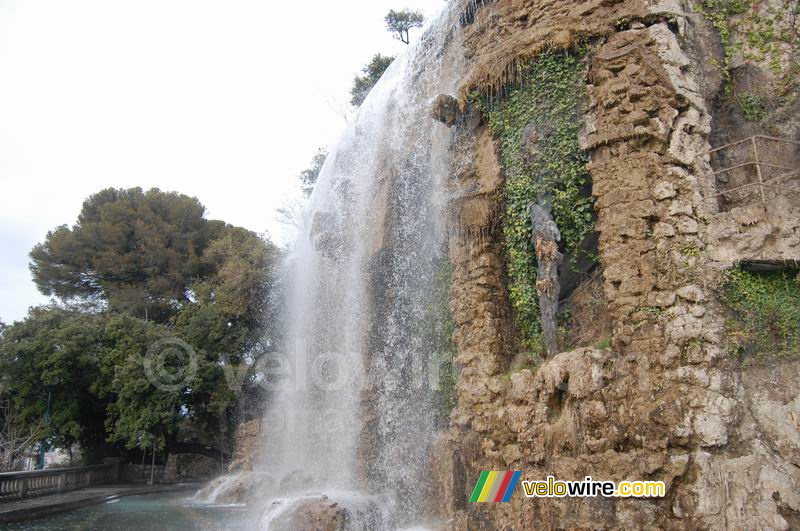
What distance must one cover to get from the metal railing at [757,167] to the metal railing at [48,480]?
14027mm

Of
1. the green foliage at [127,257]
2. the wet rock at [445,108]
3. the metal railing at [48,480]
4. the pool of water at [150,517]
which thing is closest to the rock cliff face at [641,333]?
Answer: the wet rock at [445,108]

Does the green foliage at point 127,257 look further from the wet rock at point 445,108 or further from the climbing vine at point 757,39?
the climbing vine at point 757,39

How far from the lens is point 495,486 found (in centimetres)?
819

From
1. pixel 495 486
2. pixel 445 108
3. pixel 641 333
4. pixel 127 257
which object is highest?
pixel 127 257

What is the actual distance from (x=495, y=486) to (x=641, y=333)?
3015 millimetres

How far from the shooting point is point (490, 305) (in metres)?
9.40

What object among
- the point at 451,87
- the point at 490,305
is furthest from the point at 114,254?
the point at 490,305

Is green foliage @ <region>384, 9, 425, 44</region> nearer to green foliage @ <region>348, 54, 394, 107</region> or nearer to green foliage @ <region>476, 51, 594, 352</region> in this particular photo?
green foliage @ <region>348, 54, 394, 107</region>

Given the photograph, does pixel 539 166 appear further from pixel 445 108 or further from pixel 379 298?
pixel 379 298

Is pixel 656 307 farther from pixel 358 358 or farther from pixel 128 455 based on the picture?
pixel 128 455

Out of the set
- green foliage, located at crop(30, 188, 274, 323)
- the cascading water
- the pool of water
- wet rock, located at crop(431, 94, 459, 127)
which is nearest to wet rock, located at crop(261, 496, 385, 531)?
the cascading water

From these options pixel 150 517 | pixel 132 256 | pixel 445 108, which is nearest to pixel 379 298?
pixel 445 108

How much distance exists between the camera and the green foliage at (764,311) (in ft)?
21.9

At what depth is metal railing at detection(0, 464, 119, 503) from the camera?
39.2 ft
